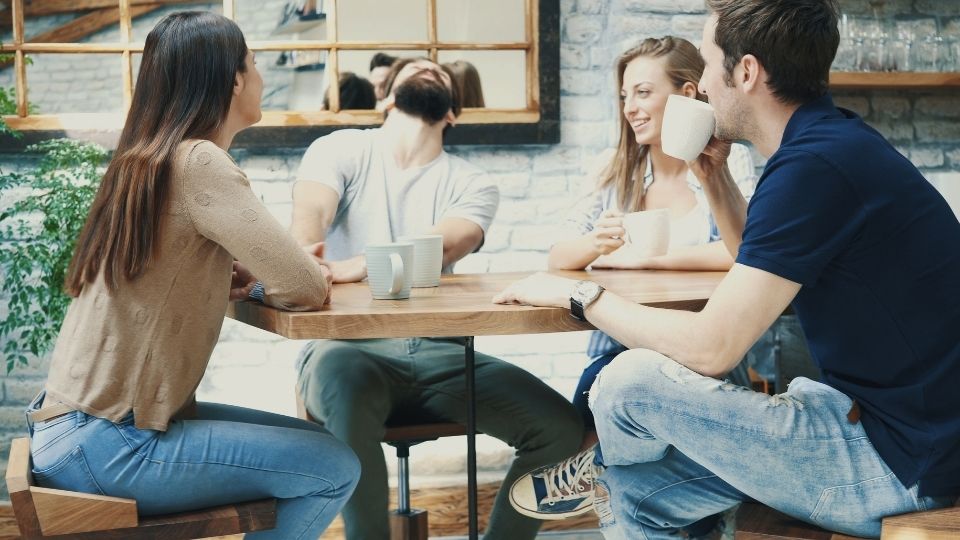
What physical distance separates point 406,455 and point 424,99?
94cm

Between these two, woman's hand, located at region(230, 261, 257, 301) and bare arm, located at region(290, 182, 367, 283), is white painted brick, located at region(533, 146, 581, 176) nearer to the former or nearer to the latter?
bare arm, located at region(290, 182, 367, 283)

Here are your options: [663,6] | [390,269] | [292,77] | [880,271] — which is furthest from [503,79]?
[880,271]

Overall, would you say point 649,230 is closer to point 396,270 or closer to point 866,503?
point 396,270

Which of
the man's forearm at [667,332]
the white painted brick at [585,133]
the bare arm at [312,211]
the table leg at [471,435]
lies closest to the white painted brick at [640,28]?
the white painted brick at [585,133]

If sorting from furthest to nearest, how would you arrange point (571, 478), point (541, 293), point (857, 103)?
point (857, 103), point (571, 478), point (541, 293)

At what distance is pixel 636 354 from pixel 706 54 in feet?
1.62

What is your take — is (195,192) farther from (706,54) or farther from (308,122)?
(308,122)

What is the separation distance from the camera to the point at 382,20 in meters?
3.62

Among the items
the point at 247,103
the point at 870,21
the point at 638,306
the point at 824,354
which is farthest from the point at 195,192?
the point at 870,21

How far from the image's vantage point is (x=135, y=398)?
1699 millimetres

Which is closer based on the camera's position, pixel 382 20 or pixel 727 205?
pixel 727 205

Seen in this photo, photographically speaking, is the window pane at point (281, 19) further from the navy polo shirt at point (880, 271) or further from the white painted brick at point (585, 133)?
the navy polo shirt at point (880, 271)

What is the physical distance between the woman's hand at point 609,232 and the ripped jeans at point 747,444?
63 cm

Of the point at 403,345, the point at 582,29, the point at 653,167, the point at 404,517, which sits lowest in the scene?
the point at 404,517
